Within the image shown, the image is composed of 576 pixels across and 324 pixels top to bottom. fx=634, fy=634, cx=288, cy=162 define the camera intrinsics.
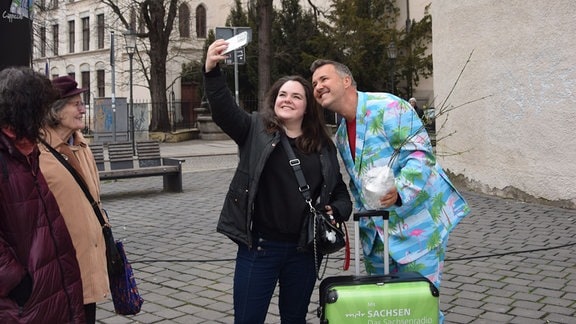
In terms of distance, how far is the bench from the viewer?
10.7m

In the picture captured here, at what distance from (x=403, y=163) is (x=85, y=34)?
1870 inches

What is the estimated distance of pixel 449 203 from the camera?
3.22 m

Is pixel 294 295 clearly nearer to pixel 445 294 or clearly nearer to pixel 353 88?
pixel 353 88

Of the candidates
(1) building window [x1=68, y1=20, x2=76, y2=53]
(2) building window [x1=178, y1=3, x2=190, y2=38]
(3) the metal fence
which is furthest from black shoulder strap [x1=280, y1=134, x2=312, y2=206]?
(1) building window [x1=68, y1=20, x2=76, y2=53]

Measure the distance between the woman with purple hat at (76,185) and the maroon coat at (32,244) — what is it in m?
0.26

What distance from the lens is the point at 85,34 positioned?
1847 inches

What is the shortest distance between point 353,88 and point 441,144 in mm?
8428

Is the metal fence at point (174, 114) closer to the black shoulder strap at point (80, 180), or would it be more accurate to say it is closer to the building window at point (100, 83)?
the building window at point (100, 83)

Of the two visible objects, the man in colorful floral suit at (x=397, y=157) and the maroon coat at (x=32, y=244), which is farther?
the man in colorful floral suit at (x=397, y=157)

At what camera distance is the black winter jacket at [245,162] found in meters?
2.98

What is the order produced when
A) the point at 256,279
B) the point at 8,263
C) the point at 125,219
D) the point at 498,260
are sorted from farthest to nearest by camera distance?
the point at 125,219
the point at 498,260
the point at 256,279
the point at 8,263

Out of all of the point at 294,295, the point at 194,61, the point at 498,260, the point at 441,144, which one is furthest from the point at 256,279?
the point at 194,61

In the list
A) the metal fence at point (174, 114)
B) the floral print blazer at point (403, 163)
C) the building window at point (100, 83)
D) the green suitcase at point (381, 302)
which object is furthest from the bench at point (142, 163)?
the building window at point (100, 83)

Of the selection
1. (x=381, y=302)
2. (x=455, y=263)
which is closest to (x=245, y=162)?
(x=381, y=302)
